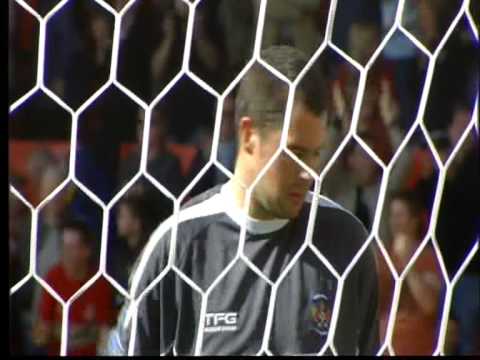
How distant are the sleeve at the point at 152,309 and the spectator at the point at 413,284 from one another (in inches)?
7.6

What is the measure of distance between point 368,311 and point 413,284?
0.10 m

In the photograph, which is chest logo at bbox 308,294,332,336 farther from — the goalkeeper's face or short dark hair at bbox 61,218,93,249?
short dark hair at bbox 61,218,93,249

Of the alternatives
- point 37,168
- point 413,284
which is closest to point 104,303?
point 37,168

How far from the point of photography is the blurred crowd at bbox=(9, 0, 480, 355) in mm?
863

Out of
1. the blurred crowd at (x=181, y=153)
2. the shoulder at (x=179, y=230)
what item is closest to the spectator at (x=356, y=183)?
the blurred crowd at (x=181, y=153)

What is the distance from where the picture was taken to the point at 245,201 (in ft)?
2.62

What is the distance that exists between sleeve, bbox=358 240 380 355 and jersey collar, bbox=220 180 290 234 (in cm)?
7

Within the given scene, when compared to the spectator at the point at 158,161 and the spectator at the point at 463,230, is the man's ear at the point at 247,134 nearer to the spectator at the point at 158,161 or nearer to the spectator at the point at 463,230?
the spectator at the point at 158,161

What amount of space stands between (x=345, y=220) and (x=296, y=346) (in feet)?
0.35

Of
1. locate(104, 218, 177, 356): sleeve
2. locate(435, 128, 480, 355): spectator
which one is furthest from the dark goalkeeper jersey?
locate(435, 128, 480, 355): spectator

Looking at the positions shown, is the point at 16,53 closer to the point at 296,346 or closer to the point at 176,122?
the point at 176,122

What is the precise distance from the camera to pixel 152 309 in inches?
30.8

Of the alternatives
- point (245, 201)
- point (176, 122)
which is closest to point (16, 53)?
point (176, 122)

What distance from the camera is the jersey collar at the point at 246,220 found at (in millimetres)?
800
